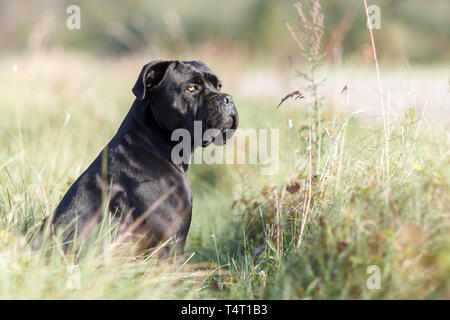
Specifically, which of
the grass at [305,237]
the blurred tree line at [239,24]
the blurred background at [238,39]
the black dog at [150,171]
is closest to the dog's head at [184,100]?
the black dog at [150,171]

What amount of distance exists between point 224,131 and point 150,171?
2.63 ft

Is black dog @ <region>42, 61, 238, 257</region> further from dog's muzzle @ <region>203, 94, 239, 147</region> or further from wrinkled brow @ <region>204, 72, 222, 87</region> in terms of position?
wrinkled brow @ <region>204, 72, 222, 87</region>

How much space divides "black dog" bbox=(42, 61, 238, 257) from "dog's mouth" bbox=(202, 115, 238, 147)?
0.02m

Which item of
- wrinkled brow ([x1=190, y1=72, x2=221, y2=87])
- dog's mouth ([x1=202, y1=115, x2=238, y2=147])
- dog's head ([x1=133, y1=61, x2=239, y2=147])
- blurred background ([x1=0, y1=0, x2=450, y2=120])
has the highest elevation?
blurred background ([x1=0, y1=0, x2=450, y2=120])

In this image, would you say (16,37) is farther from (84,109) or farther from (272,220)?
(272,220)

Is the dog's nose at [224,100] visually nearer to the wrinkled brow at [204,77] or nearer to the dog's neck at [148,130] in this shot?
the wrinkled brow at [204,77]

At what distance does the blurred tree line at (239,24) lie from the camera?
60.3ft

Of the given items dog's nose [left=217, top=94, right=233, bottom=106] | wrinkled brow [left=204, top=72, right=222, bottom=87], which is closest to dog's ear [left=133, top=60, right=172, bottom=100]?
wrinkled brow [left=204, top=72, right=222, bottom=87]

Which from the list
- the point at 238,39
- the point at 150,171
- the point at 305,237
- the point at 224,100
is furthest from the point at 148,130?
the point at 238,39

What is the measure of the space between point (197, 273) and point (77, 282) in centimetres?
85

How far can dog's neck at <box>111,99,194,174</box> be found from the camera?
3.41 metres

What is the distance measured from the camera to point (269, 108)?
8031mm
